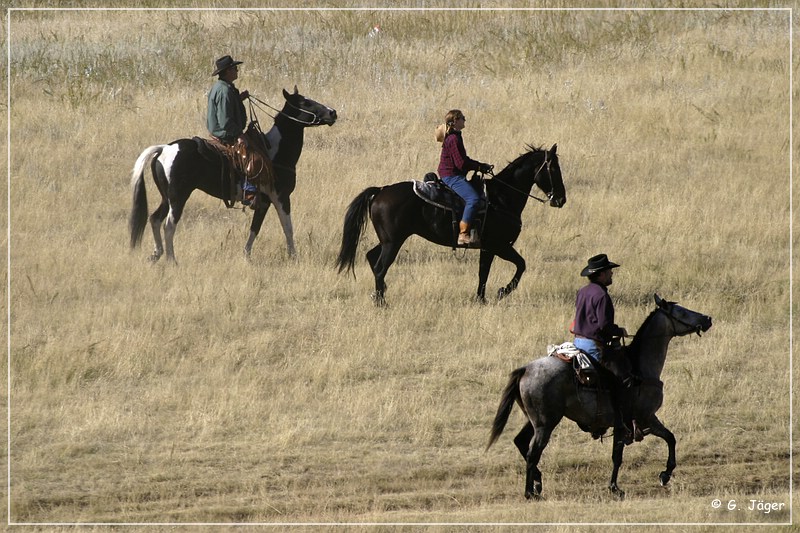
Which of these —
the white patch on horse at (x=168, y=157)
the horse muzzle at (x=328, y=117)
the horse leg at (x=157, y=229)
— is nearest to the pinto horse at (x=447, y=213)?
the horse muzzle at (x=328, y=117)

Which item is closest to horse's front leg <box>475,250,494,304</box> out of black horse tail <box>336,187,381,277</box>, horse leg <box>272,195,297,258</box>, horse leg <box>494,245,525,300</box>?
horse leg <box>494,245,525,300</box>

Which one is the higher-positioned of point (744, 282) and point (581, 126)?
point (581, 126)

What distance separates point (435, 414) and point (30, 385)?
4.16m

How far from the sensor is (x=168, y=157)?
17.8m

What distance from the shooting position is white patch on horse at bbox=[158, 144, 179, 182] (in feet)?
58.4

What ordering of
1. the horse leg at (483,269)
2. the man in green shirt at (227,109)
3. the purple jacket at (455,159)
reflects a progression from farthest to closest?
the man in green shirt at (227,109) < the horse leg at (483,269) < the purple jacket at (455,159)

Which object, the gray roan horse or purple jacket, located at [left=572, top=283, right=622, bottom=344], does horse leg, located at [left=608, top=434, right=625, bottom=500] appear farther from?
purple jacket, located at [left=572, top=283, right=622, bottom=344]

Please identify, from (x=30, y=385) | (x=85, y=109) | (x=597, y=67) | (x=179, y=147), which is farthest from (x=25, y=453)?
(x=597, y=67)

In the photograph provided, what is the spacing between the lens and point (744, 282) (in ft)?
58.2

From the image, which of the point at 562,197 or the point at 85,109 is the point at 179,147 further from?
the point at 85,109

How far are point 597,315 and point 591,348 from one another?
28 centimetres

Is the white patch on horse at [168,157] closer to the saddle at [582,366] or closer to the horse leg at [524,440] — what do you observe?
the horse leg at [524,440]

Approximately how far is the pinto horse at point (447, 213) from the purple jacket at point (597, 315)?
15.8ft

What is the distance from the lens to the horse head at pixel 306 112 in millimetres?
18284
